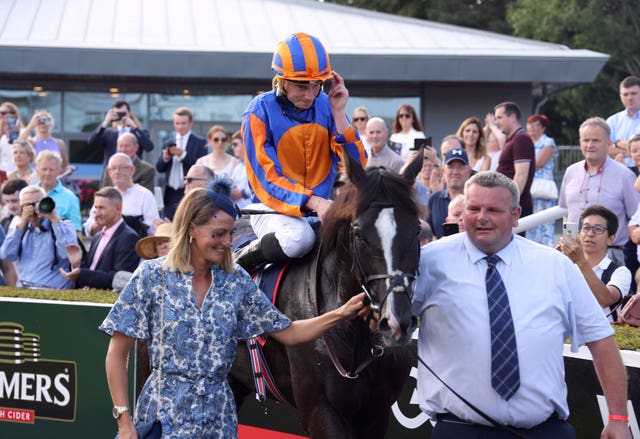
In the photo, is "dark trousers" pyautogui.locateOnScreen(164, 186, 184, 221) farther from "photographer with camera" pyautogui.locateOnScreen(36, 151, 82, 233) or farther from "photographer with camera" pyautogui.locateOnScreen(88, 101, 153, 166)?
"photographer with camera" pyautogui.locateOnScreen(36, 151, 82, 233)

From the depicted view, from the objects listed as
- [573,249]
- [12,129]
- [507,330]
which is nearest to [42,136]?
[12,129]

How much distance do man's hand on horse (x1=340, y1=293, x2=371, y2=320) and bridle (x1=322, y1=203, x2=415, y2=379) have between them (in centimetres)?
2

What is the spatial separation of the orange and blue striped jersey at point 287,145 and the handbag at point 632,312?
1984 millimetres

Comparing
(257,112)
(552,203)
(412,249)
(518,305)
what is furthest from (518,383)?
(552,203)

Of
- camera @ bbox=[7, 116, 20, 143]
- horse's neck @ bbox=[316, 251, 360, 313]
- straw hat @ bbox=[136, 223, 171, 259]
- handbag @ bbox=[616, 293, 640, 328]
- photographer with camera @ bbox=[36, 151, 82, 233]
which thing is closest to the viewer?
horse's neck @ bbox=[316, 251, 360, 313]

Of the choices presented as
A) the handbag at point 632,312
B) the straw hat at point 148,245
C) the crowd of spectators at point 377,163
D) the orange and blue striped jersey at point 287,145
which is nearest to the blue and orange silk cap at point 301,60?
the orange and blue striped jersey at point 287,145

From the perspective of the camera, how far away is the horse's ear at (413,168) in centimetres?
447

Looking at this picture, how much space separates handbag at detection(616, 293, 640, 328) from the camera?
239 inches

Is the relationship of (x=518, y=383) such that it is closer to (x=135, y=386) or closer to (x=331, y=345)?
(x=331, y=345)

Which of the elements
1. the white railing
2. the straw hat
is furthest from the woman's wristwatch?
the straw hat

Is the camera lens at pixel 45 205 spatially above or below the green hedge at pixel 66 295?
above

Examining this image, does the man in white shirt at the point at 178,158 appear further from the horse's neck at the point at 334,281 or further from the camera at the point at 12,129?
the horse's neck at the point at 334,281

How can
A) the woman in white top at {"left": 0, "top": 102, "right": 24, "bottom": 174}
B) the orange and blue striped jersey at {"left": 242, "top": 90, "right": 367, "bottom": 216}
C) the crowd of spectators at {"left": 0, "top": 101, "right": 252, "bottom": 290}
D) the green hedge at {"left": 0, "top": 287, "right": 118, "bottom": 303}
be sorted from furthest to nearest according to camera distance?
1. the woman in white top at {"left": 0, "top": 102, "right": 24, "bottom": 174}
2. the crowd of spectators at {"left": 0, "top": 101, "right": 252, "bottom": 290}
3. the green hedge at {"left": 0, "top": 287, "right": 118, "bottom": 303}
4. the orange and blue striped jersey at {"left": 242, "top": 90, "right": 367, "bottom": 216}

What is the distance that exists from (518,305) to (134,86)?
15.6 metres
